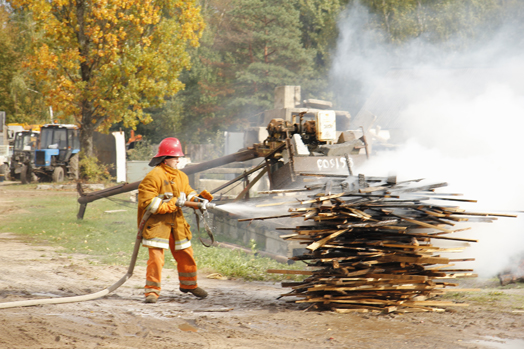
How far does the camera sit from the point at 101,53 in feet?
71.3

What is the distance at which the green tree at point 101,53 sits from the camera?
21609mm

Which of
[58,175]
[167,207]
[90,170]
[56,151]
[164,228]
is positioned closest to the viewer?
[167,207]

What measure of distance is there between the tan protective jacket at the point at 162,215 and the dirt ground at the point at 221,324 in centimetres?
70

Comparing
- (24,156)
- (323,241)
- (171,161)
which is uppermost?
(24,156)

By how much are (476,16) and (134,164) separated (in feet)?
65.6

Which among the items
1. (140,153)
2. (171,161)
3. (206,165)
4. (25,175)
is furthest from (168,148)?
(140,153)

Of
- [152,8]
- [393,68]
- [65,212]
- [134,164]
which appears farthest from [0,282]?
[393,68]

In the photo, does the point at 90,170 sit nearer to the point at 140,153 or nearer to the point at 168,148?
the point at 140,153

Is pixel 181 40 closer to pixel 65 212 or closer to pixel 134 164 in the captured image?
pixel 134 164

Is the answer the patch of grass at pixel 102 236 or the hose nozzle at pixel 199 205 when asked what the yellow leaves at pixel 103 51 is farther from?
the hose nozzle at pixel 199 205

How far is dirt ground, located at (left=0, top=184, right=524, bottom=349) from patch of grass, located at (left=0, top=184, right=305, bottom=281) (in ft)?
5.29

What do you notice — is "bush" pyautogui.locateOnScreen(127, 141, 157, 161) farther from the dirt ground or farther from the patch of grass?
the dirt ground

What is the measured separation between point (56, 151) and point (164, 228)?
21784 millimetres

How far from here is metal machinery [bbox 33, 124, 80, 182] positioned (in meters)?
24.9
